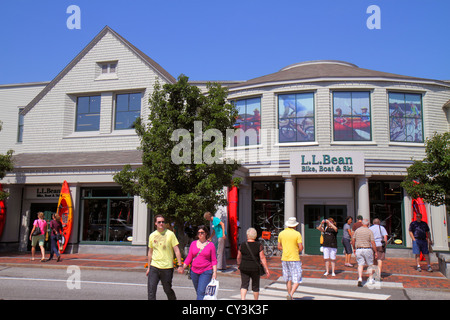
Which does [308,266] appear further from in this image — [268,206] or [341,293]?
[268,206]

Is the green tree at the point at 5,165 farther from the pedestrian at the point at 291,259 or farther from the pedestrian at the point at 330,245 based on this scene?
the pedestrian at the point at 291,259

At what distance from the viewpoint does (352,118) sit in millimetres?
18281

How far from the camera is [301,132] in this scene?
61.0 feet

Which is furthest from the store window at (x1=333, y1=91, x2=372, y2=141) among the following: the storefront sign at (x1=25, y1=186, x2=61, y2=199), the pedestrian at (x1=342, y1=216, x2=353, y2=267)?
the storefront sign at (x1=25, y1=186, x2=61, y2=199)

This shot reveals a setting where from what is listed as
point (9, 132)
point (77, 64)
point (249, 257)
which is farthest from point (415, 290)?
point (9, 132)

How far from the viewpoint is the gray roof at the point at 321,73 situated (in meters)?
18.3

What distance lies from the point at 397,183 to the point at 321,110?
485cm

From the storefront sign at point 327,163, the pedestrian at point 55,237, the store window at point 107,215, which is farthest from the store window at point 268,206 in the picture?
the pedestrian at point 55,237

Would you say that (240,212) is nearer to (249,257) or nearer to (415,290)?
(415,290)

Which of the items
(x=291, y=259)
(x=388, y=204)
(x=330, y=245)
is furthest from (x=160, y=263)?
(x=388, y=204)

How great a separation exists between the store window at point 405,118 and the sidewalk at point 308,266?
17.6 feet

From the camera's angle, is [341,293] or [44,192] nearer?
[341,293]

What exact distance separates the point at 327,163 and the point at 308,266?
16.6 feet

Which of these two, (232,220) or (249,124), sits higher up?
(249,124)
